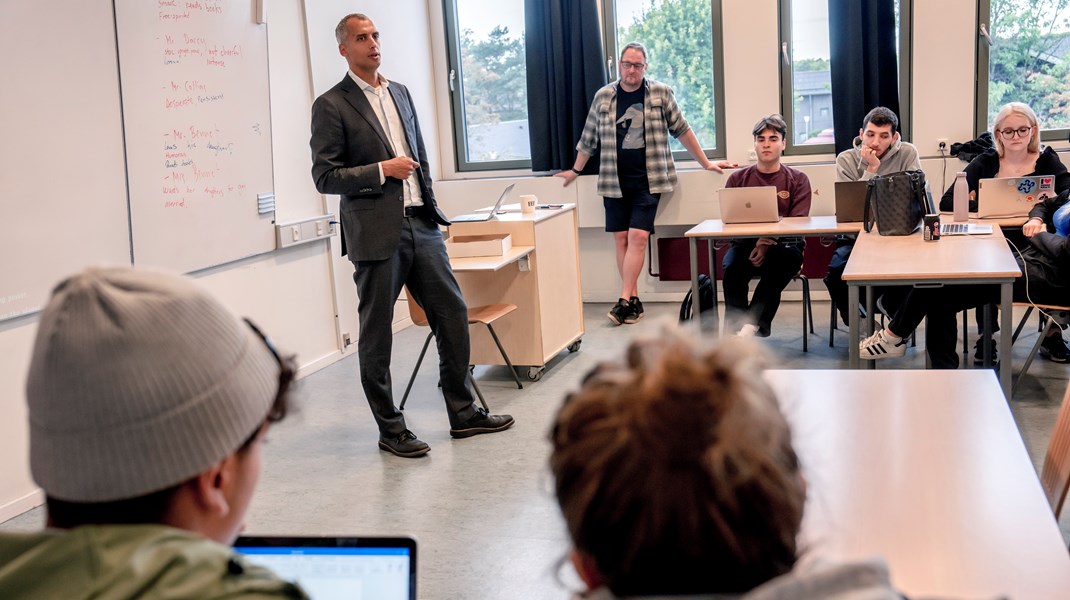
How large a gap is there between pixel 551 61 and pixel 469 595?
4643 millimetres

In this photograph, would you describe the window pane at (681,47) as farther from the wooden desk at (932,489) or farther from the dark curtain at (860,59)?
the wooden desk at (932,489)

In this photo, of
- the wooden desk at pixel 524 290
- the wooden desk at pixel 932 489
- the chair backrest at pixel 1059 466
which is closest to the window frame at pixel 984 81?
the wooden desk at pixel 524 290

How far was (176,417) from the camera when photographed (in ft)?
2.53

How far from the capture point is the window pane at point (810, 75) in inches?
247

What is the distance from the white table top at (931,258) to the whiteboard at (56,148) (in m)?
A: 2.84

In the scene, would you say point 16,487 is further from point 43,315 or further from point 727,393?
point 727,393

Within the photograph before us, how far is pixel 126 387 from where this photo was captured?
750 millimetres

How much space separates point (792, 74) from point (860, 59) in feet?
1.68

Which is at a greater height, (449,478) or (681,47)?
(681,47)

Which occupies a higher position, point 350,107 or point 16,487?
point 350,107

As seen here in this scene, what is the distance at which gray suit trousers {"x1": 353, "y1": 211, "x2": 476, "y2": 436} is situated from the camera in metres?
3.72

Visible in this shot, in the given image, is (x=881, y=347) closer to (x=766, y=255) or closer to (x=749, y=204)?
(x=766, y=255)

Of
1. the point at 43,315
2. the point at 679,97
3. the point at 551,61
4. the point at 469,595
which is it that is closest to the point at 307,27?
the point at 551,61

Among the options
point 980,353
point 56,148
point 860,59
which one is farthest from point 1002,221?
point 56,148
